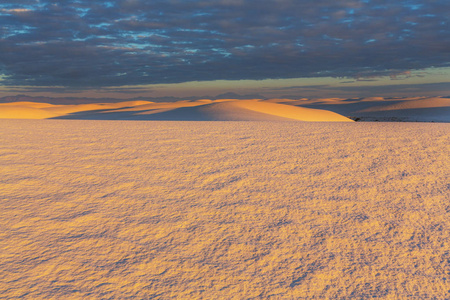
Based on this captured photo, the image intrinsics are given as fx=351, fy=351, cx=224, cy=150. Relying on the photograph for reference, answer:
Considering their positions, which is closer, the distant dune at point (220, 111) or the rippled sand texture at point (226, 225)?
the rippled sand texture at point (226, 225)

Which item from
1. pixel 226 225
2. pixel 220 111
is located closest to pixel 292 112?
pixel 220 111

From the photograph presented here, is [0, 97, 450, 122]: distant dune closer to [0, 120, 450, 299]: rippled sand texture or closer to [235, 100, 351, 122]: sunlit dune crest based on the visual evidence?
[235, 100, 351, 122]: sunlit dune crest

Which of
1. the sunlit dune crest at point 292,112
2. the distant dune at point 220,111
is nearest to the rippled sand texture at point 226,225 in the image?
the distant dune at point 220,111

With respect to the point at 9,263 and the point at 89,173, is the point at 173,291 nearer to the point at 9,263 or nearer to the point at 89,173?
the point at 9,263

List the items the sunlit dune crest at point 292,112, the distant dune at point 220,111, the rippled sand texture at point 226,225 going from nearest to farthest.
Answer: the rippled sand texture at point 226,225
the distant dune at point 220,111
the sunlit dune crest at point 292,112

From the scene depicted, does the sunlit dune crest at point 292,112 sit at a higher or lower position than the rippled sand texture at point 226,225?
higher

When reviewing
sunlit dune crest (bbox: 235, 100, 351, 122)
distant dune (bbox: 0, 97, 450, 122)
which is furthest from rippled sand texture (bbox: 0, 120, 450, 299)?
sunlit dune crest (bbox: 235, 100, 351, 122)

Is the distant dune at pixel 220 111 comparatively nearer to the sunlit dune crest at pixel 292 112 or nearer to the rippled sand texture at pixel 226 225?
the sunlit dune crest at pixel 292 112
